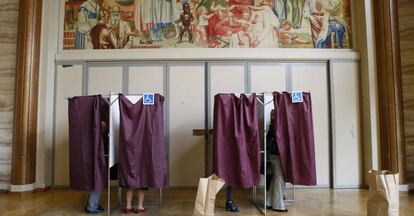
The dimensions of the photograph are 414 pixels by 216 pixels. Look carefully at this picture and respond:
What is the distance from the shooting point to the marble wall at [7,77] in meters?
5.00

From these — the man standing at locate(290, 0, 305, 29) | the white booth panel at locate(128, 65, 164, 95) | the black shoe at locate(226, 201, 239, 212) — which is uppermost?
the man standing at locate(290, 0, 305, 29)

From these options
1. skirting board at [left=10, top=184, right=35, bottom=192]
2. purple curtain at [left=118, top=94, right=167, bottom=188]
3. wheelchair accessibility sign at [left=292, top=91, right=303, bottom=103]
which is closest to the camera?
purple curtain at [left=118, top=94, right=167, bottom=188]

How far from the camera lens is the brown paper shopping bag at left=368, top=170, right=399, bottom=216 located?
301cm

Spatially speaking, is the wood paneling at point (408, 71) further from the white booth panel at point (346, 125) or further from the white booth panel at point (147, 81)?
the white booth panel at point (147, 81)

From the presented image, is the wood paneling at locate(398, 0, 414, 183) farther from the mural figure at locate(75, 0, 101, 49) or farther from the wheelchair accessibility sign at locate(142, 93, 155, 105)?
the mural figure at locate(75, 0, 101, 49)

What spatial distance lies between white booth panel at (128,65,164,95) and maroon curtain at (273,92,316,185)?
2311mm

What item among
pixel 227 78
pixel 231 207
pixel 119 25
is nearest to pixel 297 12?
pixel 227 78

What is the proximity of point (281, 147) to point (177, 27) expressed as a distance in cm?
302

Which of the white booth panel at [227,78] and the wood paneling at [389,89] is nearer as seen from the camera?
the wood paneling at [389,89]

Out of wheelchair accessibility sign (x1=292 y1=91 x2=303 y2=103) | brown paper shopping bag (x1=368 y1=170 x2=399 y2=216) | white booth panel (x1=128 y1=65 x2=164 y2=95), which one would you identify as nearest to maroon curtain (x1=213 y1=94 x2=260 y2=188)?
wheelchair accessibility sign (x1=292 y1=91 x2=303 y2=103)

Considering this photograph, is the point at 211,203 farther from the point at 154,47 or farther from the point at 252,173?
the point at 154,47

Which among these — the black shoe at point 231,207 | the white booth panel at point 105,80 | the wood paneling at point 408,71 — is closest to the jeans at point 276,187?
the black shoe at point 231,207

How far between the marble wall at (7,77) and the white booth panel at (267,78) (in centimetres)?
426

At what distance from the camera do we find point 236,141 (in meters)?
3.80
